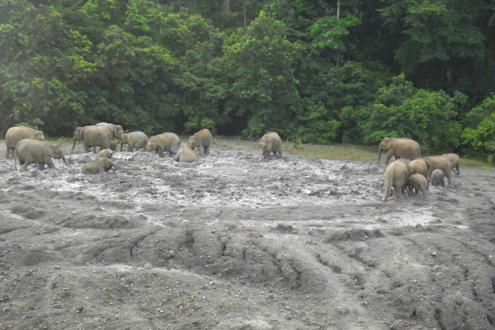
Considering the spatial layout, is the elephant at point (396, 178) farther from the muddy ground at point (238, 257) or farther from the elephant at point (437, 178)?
the elephant at point (437, 178)

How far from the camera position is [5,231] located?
11.5 meters

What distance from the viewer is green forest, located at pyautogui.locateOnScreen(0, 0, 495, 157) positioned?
85.0ft

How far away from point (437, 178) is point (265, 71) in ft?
40.6

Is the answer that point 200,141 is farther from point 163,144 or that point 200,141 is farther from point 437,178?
point 437,178

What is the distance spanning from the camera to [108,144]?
71.3ft

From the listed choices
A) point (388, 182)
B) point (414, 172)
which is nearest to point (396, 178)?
point (388, 182)

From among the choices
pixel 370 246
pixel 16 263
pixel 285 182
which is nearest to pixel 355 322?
pixel 370 246

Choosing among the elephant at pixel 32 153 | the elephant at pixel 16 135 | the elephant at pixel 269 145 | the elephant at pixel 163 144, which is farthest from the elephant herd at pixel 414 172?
the elephant at pixel 16 135

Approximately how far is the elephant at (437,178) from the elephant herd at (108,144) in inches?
239

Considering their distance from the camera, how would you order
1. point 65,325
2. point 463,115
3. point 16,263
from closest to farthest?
1. point 65,325
2. point 16,263
3. point 463,115

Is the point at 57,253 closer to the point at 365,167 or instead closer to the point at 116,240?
the point at 116,240

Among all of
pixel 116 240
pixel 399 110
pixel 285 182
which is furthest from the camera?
pixel 399 110

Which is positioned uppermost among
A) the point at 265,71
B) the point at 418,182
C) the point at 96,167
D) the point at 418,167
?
the point at 265,71

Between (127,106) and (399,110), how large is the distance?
12181 mm
